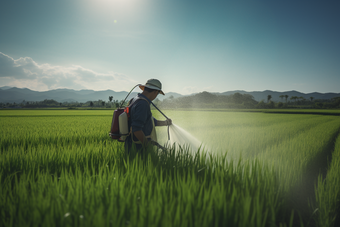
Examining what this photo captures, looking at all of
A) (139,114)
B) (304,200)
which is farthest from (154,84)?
(304,200)

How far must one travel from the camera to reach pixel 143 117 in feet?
8.57

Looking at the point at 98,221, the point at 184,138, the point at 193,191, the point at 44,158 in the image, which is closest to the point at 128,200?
the point at 98,221

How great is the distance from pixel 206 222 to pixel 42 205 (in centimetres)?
141

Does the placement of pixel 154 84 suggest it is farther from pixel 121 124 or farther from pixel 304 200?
pixel 304 200

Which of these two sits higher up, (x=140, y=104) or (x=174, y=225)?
(x=140, y=104)

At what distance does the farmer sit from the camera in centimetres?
259

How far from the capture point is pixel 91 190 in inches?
62.6

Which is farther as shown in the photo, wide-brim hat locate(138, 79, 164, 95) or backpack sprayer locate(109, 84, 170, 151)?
wide-brim hat locate(138, 79, 164, 95)

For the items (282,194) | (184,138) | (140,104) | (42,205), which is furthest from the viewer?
(184,138)

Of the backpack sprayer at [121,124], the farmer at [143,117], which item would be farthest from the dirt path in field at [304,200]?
the backpack sprayer at [121,124]

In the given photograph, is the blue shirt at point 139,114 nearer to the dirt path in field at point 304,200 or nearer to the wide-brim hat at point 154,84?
the wide-brim hat at point 154,84

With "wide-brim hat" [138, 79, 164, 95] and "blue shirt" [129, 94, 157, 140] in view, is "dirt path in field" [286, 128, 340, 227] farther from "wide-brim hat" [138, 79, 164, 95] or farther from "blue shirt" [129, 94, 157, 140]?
"wide-brim hat" [138, 79, 164, 95]

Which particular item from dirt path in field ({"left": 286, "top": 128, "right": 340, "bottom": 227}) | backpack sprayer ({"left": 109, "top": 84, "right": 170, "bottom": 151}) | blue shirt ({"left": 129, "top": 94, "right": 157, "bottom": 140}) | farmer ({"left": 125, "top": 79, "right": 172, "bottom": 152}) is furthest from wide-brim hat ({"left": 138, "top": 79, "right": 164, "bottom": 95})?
dirt path in field ({"left": 286, "top": 128, "right": 340, "bottom": 227})

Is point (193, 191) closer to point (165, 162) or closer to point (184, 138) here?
point (165, 162)
